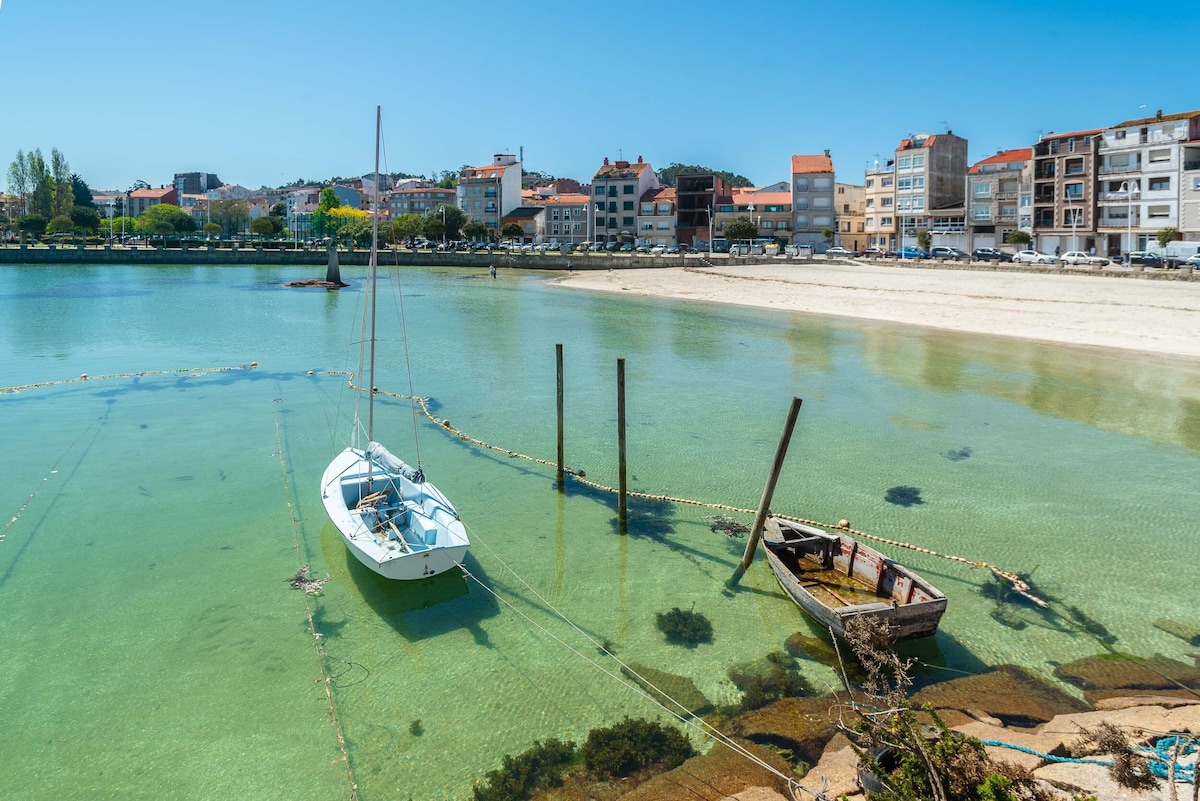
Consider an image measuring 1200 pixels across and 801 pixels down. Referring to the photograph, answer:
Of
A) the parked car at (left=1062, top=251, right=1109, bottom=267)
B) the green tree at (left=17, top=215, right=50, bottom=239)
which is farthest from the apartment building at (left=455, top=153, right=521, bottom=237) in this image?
the parked car at (left=1062, top=251, right=1109, bottom=267)

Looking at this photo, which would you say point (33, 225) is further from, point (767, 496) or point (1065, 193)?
point (767, 496)

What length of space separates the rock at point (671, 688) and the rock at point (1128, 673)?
5493mm

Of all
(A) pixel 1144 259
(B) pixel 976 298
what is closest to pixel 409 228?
(B) pixel 976 298

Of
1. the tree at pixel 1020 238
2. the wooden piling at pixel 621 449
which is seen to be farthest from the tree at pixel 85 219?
the wooden piling at pixel 621 449

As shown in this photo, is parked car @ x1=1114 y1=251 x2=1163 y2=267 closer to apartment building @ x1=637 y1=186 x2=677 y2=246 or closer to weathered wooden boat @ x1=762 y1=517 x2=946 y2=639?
weathered wooden boat @ x1=762 y1=517 x2=946 y2=639

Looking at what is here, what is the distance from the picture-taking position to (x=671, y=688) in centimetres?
1258

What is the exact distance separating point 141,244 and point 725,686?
146 meters

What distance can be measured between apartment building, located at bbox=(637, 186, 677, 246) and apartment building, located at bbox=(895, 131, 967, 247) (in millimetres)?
34480

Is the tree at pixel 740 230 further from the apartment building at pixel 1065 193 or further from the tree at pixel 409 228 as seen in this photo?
the tree at pixel 409 228

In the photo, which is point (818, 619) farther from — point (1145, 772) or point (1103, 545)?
point (1103, 545)

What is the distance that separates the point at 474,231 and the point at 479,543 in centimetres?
11797

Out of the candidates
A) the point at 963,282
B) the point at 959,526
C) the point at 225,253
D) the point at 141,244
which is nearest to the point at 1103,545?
the point at 959,526

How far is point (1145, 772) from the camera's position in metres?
9.25

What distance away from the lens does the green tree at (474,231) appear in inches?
5157
